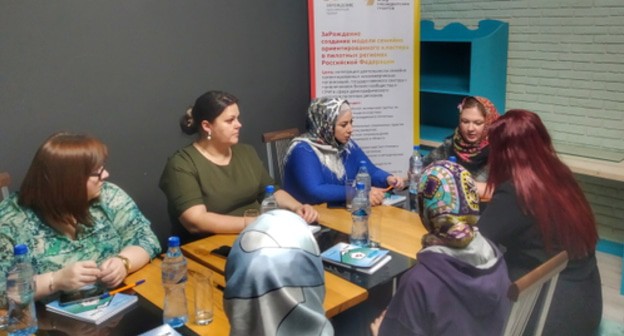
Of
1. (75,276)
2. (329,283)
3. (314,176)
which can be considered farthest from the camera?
(314,176)

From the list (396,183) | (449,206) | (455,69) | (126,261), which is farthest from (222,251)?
(455,69)

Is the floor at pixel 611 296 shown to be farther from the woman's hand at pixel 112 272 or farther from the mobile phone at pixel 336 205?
the woman's hand at pixel 112 272

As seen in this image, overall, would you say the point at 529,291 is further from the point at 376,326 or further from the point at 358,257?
the point at 358,257

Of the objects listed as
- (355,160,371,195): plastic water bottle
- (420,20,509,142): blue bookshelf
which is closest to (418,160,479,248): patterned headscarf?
(355,160,371,195): plastic water bottle

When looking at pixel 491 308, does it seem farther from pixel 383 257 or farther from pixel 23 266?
pixel 23 266

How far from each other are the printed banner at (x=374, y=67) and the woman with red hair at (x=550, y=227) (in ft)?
5.90

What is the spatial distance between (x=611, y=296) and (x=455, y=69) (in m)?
1.98

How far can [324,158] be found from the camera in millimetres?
2889

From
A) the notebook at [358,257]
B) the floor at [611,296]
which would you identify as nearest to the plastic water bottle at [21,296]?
the notebook at [358,257]

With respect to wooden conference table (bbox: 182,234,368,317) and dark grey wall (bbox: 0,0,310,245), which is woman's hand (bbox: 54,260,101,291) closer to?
wooden conference table (bbox: 182,234,368,317)

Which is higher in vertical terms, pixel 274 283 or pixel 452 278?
pixel 274 283

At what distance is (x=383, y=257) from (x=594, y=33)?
247cm

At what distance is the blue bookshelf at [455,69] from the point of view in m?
3.78

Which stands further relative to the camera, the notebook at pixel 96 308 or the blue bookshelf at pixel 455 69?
the blue bookshelf at pixel 455 69
